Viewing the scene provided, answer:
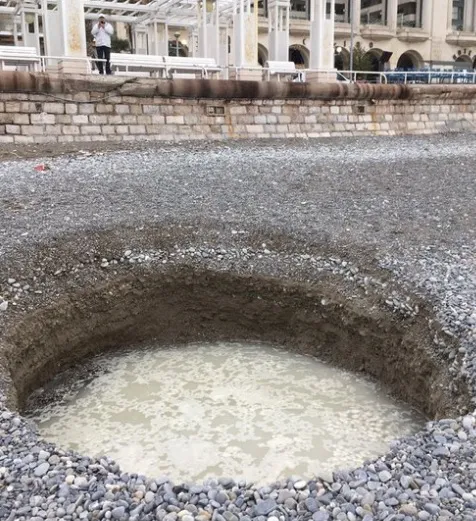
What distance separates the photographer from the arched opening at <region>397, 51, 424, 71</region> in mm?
43750

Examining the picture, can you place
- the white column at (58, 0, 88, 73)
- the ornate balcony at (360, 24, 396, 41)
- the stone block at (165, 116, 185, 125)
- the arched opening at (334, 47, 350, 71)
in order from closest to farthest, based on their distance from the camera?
the stone block at (165, 116, 185, 125) < the white column at (58, 0, 88, 73) < the arched opening at (334, 47, 350, 71) < the ornate balcony at (360, 24, 396, 41)

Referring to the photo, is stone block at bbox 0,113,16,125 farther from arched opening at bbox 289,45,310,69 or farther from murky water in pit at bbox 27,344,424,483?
arched opening at bbox 289,45,310,69

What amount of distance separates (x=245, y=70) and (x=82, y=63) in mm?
4838

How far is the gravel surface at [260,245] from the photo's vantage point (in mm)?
2695

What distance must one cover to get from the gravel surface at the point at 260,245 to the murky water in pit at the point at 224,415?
899 mm

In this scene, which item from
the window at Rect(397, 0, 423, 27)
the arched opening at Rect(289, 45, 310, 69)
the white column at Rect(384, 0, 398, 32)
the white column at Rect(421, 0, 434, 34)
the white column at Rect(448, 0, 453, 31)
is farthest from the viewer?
the window at Rect(397, 0, 423, 27)

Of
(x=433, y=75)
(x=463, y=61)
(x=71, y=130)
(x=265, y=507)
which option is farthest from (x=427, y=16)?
(x=265, y=507)

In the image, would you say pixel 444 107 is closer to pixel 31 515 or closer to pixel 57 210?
pixel 57 210

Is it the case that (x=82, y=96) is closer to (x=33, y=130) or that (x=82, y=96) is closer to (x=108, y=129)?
(x=108, y=129)

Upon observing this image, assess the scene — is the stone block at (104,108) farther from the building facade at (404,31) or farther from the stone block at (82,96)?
the building facade at (404,31)

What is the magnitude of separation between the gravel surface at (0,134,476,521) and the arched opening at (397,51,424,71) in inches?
1337

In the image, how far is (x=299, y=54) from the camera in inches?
1593

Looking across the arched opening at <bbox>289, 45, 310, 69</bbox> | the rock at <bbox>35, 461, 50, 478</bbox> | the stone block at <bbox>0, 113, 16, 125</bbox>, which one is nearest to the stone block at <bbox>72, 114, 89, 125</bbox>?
the stone block at <bbox>0, 113, 16, 125</bbox>

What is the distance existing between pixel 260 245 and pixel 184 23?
16313 millimetres
